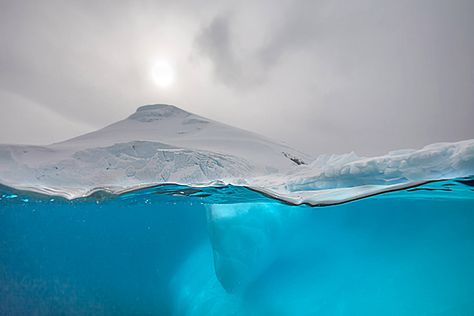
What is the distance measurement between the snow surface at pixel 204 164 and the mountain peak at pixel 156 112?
0.05 m

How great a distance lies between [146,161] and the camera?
8.93 meters

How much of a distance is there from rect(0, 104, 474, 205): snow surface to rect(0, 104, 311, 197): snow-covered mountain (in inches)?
1.1

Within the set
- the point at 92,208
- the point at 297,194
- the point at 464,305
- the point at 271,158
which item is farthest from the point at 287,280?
the point at 92,208

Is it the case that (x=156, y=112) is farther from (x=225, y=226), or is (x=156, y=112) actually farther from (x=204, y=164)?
(x=225, y=226)

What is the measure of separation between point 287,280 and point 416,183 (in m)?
3.32

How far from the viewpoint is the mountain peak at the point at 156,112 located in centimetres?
1235

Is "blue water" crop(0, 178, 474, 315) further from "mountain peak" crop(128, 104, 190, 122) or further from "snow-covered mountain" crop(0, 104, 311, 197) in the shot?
"mountain peak" crop(128, 104, 190, 122)

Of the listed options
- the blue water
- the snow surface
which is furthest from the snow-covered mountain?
the blue water

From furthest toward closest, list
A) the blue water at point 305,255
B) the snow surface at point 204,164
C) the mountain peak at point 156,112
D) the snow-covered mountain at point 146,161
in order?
the mountain peak at point 156,112
the snow-covered mountain at point 146,161
the blue water at point 305,255
the snow surface at point 204,164

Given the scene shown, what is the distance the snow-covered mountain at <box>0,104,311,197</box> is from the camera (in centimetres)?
783

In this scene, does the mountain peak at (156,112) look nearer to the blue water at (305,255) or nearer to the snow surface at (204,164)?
the snow surface at (204,164)

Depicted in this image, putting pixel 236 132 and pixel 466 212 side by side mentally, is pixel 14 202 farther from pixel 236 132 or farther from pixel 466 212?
pixel 466 212

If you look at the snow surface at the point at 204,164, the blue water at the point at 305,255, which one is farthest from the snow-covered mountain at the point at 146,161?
the blue water at the point at 305,255

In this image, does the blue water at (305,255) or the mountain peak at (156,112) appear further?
the mountain peak at (156,112)
